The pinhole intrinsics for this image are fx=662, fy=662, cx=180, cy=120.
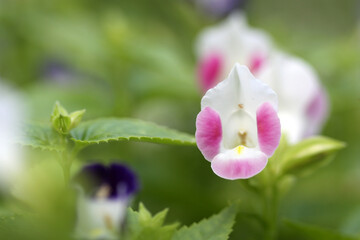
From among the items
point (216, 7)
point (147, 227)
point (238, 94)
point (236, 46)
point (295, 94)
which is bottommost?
point (147, 227)

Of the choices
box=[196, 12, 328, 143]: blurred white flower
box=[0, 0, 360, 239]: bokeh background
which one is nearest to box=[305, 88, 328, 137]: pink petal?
box=[196, 12, 328, 143]: blurred white flower

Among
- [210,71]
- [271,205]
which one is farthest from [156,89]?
[271,205]

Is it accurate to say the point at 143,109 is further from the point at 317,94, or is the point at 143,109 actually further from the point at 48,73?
the point at 317,94

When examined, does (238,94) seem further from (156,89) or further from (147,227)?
(156,89)

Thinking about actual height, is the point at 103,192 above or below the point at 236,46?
below

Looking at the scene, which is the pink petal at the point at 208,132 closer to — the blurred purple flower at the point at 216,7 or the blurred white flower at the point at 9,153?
the blurred white flower at the point at 9,153

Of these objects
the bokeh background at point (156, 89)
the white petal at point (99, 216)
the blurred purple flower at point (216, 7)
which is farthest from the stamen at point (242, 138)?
the blurred purple flower at point (216, 7)
